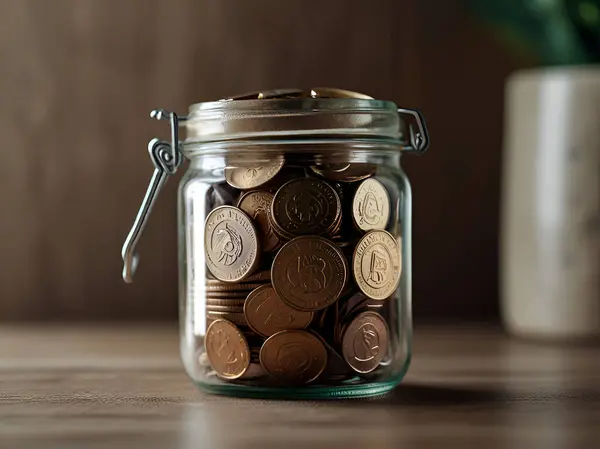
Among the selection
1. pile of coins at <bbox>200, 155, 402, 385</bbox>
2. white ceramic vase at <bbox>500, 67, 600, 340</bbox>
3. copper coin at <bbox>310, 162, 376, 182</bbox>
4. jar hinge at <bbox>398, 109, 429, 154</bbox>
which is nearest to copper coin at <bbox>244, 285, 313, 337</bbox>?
pile of coins at <bbox>200, 155, 402, 385</bbox>

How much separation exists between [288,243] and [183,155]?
0.19 meters

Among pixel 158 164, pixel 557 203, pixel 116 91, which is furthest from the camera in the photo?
pixel 116 91

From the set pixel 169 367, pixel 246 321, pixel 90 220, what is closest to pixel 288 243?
pixel 246 321

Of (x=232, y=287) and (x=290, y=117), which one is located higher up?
(x=290, y=117)

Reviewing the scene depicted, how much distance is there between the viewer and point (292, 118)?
2.77 feet

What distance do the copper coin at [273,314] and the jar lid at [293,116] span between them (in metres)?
0.14

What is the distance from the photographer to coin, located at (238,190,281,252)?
844mm

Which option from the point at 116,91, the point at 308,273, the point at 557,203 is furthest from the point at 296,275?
the point at 116,91

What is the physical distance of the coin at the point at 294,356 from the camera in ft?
2.72

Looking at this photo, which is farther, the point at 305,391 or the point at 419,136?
the point at 419,136

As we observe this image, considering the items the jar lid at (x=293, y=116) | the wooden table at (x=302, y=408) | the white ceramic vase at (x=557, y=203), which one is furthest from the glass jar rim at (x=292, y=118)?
the white ceramic vase at (x=557, y=203)

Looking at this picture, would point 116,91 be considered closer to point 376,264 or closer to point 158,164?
point 158,164

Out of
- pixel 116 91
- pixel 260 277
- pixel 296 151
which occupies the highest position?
pixel 116 91

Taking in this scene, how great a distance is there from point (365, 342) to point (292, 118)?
0.20 metres
